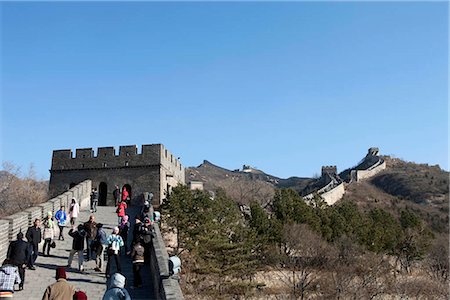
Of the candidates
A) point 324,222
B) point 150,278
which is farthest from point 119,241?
point 324,222

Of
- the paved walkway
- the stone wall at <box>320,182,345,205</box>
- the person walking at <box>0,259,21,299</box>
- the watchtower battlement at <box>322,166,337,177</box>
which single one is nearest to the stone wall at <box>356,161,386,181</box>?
the watchtower battlement at <box>322,166,337,177</box>

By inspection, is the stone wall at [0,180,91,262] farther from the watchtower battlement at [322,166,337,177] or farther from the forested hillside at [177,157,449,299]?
the watchtower battlement at [322,166,337,177]

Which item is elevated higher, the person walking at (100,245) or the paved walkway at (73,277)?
the person walking at (100,245)

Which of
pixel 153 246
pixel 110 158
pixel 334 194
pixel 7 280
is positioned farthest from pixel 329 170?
pixel 7 280

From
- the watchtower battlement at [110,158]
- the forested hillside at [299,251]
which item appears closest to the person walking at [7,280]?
the forested hillside at [299,251]

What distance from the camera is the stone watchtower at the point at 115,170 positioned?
85.3 ft

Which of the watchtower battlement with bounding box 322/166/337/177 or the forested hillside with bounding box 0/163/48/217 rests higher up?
the watchtower battlement with bounding box 322/166/337/177

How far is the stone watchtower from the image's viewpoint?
1024 inches

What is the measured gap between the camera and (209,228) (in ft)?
80.6

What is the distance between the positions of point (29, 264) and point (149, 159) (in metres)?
15.6

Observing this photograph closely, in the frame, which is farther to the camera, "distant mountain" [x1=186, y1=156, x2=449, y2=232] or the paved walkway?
"distant mountain" [x1=186, y1=156, x2=449, y2=232]

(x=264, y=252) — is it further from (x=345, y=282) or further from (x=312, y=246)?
(x=345, y=282)

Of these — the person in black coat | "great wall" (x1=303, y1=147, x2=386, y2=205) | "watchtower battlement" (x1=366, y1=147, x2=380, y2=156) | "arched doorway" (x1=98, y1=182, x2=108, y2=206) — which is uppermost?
"watchtower battlement" (x1=366, y1=147, x2=380, y2=156)

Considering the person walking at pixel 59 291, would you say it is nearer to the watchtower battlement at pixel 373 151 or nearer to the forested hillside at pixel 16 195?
the forested hillside at pixel 16 195
